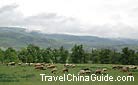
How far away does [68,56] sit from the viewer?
352 feet

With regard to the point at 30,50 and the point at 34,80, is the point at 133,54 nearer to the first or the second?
the point at 30,50

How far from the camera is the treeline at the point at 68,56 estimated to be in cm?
9456

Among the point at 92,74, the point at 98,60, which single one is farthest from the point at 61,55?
the point at 92,74

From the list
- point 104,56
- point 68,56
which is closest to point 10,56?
point 68,56

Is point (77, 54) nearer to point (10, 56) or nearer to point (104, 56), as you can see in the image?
point (104, 56)

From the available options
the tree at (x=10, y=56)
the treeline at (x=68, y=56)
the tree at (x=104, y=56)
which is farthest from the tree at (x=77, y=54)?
the tree at (x=10, y=56)

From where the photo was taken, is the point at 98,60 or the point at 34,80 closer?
the point at 34,80

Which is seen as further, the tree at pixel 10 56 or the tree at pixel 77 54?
the tree at pixel 77 54

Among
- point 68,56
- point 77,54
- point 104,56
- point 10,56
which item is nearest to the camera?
point 10,56

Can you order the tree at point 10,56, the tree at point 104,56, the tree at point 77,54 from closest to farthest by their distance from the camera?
1. the tree at point 10,56
2. the tree at point 77,54
3. the tree at point 104,56

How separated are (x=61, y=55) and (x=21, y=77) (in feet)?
223

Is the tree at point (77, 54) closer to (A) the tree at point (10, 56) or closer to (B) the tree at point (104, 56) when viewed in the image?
(B) the tree at point (104, 56)

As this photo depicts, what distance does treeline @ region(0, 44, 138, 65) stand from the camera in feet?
310

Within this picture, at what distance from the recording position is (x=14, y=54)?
89.8 meters
